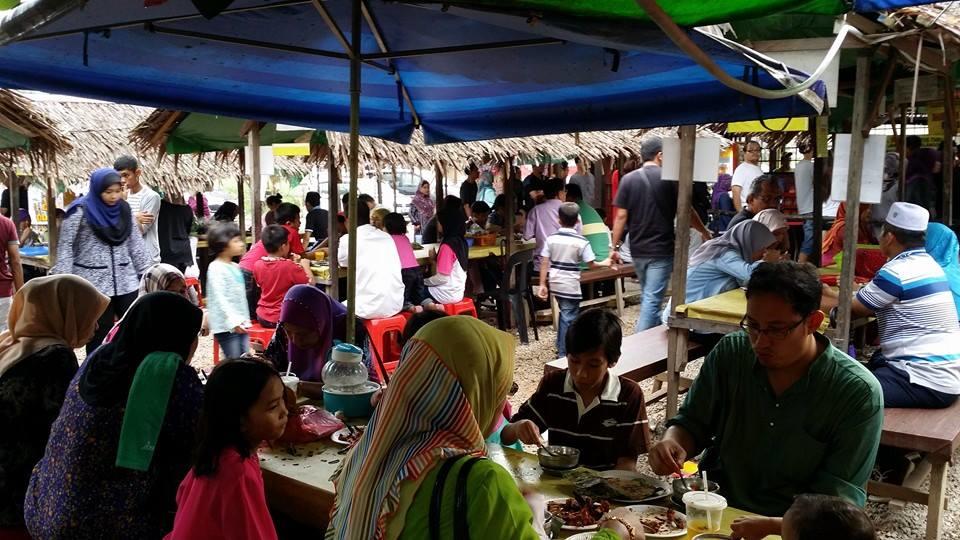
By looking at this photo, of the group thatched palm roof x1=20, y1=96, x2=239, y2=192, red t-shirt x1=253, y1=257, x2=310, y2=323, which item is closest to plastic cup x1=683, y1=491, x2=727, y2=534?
red t-shirt x1=253, y1=257, x2=310, y2=323

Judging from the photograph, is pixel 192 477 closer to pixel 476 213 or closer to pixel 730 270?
pixel 730 270

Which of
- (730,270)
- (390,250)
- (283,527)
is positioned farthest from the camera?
(390,250)

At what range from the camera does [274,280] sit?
6473 millimetres

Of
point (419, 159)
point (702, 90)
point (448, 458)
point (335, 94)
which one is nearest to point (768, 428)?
point (448, 458)

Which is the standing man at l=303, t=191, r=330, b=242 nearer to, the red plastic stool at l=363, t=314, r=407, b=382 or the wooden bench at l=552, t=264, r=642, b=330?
the wooden bench at l=552, t=264, r=642, b=330

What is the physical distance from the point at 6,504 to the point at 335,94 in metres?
2.67

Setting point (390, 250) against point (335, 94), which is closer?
point (335, 94)

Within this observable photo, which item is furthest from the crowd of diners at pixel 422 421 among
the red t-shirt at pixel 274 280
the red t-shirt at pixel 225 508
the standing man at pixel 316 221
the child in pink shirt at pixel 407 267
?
the standing man at pixel 316 221

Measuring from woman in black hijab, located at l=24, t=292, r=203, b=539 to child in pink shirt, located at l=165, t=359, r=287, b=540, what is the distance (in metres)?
0.32

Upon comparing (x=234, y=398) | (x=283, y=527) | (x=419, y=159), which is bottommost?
(x=283, y=527)

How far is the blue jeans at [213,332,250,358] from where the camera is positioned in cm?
609

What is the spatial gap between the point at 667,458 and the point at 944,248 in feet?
12.6

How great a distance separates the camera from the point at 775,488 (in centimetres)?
261

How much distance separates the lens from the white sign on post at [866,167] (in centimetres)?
460
